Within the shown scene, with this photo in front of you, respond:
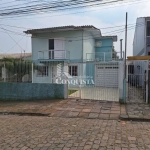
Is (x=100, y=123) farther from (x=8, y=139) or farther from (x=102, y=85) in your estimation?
(x=102, y=85)

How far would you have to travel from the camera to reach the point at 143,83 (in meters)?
9.70

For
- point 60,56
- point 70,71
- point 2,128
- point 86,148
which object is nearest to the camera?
point 86,148

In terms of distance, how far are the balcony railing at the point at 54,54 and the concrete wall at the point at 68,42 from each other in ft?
1.80

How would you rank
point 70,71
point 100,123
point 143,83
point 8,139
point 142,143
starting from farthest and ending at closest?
1. point 70,71
2. point 143,83
3. point 100,123
4. point 8,139
5. point 142,143

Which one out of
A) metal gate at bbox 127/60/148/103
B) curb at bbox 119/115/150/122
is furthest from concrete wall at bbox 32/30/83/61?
curb at bbox 119/115/150/122

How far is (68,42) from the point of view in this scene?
19.5 m

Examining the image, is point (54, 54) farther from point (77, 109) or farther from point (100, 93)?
point (77, 109)

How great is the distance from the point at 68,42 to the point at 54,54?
1955 millimetres

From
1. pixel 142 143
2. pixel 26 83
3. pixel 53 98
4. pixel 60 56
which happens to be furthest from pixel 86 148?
pixel 60 56

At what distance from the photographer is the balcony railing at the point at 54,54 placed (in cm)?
1877

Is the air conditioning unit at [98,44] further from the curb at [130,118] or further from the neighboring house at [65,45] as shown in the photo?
the curb at [130,118]

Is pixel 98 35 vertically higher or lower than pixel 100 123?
higher

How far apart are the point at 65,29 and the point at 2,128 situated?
14405 mm

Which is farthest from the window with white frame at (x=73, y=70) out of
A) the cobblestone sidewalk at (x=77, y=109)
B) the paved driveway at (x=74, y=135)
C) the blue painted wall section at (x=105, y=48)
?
the paved driveway at (x=74, y=135)
